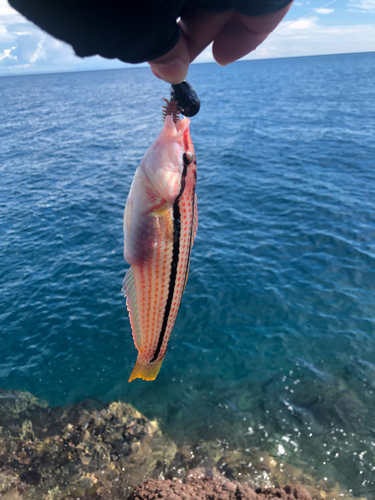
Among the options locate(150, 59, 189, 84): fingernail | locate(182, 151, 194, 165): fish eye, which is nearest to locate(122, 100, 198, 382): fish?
locate(182, 151, 194, 165): fish eye

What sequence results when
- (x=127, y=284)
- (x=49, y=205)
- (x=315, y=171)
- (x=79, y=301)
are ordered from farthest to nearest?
(x=315, y=171), (x=49, y=205), (x=79, y=301), (x=127, y=284)

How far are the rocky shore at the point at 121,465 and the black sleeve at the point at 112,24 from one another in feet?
29.2

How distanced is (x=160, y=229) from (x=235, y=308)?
11.2 meters

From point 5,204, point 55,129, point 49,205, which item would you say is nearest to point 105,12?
point 49,205

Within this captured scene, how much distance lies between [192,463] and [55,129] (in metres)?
53.6

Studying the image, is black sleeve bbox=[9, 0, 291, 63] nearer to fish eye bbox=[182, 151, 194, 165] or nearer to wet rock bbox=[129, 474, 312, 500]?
fish eye bbox=[182, 151, 194, 165]

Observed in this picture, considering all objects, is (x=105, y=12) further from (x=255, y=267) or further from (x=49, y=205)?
(x=49, y=205)

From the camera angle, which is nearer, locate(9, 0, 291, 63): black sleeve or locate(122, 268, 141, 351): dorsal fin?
locate(9, 0, 291, 63): black sleeve

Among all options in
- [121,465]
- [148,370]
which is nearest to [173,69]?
[148,370]

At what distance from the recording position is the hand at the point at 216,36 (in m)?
2.22

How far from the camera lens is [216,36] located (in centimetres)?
249

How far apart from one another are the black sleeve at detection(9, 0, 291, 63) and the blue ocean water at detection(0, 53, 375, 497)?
34.7 ft

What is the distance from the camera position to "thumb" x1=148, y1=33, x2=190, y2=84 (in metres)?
2.18

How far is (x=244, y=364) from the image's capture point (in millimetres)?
12266
